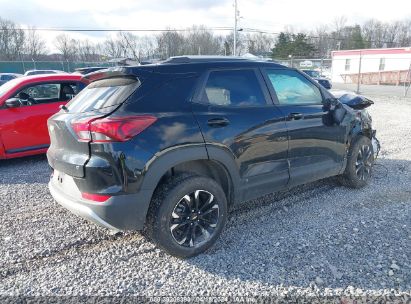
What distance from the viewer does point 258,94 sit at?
349 cm

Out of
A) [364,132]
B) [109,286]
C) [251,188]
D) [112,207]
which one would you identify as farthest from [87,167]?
[364,132]

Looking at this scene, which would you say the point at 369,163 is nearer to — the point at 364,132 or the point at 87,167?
the point at 364,132

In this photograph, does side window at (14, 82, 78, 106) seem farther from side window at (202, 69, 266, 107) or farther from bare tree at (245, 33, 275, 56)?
bare tree at (245, 33, 275, 56)

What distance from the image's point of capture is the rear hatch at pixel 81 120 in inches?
109

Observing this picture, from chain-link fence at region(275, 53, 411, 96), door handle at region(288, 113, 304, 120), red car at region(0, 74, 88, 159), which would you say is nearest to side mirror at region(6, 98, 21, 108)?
red car at region(0, 74, 88, 159)

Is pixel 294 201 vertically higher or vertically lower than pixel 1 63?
lower

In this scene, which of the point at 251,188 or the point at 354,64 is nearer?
the point at 251,188

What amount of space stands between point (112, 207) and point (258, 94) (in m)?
1.89

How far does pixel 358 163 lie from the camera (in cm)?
466

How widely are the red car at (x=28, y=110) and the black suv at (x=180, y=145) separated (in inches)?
121

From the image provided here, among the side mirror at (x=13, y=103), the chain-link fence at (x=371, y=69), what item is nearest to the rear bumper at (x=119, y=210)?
the side mirror at (x=13, y=103)

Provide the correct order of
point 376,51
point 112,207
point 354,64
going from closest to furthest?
point 112,207 → point 376,51 → point 354,64

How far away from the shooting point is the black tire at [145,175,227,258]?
286 cm

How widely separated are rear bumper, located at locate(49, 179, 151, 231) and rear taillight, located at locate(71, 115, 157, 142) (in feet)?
1.61
